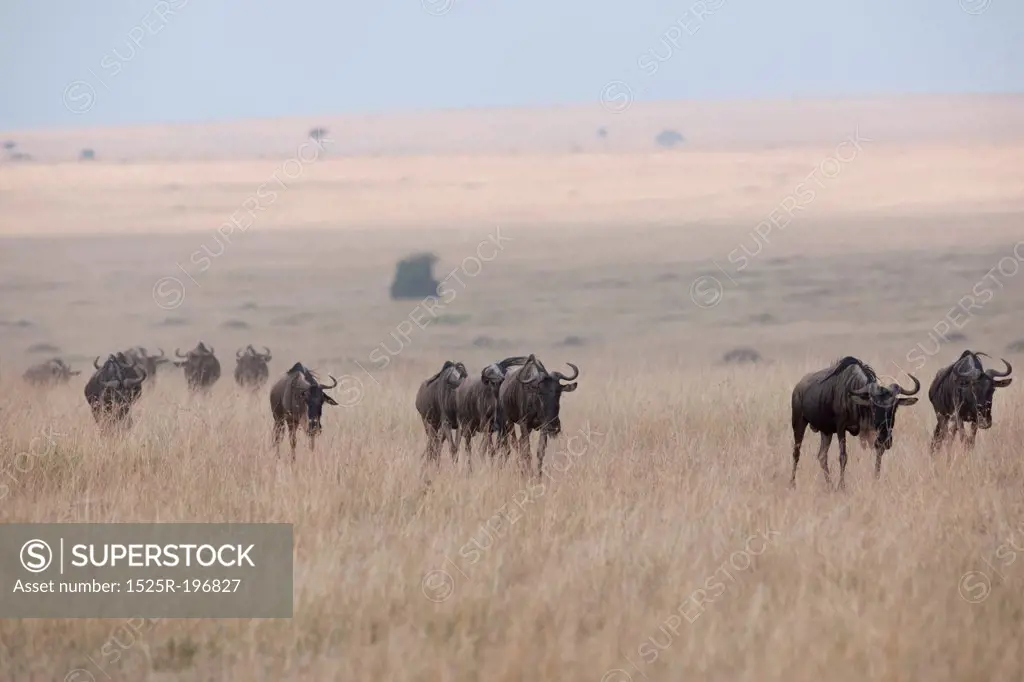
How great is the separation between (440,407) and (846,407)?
3.84 metres

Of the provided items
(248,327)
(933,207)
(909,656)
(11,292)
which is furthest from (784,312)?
(909,656)

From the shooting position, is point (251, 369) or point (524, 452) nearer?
point (524, 452)

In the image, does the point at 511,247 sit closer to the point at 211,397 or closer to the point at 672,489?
the point at 211,397

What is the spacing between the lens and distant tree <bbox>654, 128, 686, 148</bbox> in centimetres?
8756

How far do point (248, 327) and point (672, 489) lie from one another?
3529 cm

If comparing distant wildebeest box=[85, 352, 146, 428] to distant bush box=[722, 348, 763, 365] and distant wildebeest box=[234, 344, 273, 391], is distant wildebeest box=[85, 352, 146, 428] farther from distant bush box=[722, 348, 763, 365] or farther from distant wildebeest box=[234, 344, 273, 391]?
distant bush box=[722, 348, 763, 365]

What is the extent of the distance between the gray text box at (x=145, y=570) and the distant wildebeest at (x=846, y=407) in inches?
194

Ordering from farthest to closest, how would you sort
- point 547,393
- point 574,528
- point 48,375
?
1. point 48,375
2. point 547,393
3. point 574,528

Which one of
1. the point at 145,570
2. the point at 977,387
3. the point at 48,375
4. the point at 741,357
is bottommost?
the point at 145,570

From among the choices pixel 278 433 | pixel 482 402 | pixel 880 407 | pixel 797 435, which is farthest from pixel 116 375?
pixel 880 407

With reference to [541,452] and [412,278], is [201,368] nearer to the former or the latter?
[541,452]

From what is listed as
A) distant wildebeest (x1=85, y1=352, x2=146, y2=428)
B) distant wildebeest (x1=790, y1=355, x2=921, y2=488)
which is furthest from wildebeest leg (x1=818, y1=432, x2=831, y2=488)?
distant wildebeest (x1=85, y1=352, x2=146, y2=428)

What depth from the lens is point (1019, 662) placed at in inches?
279

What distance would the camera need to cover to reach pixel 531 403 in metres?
12.1
